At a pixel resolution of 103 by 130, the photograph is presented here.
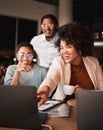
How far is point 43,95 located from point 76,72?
0.58m

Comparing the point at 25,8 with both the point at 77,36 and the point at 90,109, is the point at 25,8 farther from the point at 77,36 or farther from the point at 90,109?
the point at 90,109

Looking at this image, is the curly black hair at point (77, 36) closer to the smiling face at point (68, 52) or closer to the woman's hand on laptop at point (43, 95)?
the smiling face at point (68, 52)

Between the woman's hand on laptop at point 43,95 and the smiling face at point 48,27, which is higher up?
the smiling face at point 48,27

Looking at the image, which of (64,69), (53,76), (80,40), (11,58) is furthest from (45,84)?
(11,58)

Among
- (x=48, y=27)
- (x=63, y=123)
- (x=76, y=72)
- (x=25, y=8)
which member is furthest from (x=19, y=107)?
(x=25, y=8)

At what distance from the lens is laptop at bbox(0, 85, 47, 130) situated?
95 centimetres

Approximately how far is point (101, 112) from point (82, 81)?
0.87m

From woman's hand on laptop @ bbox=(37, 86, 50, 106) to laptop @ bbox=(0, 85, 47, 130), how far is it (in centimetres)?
22

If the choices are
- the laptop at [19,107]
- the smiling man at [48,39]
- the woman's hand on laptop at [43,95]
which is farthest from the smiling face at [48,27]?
the laptop at [19,107]

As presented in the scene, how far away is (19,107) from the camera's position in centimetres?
98

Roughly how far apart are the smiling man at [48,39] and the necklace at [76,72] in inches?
27.3

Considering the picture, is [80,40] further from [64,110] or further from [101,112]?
[101,112]

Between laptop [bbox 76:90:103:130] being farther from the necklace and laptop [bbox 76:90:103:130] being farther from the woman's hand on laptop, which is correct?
the necklace

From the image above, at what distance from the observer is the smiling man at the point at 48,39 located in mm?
2514
